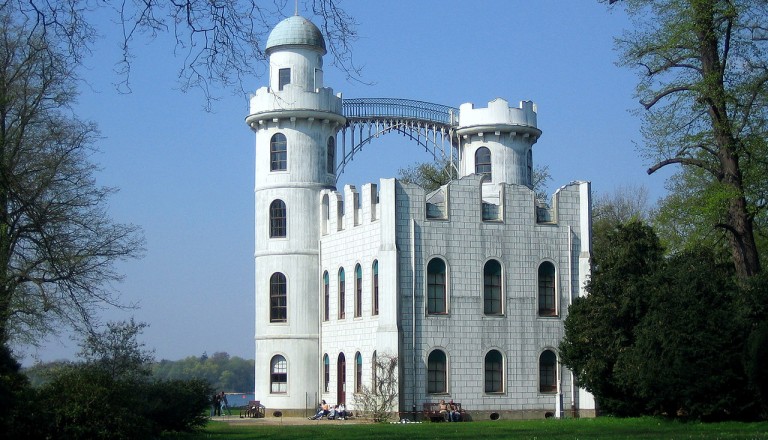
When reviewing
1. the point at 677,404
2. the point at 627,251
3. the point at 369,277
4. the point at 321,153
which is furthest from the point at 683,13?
the point at 321,153

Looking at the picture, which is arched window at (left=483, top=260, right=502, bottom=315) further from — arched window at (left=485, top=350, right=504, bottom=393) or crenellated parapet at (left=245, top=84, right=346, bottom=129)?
crenellated parapet at (left=245, top=84, right=346, bottom=129)

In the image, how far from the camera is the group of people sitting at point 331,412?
47.7 metres

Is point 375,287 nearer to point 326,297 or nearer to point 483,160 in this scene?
point 326,297

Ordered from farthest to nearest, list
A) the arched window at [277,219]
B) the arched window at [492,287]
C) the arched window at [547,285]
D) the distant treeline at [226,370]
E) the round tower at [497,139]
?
the distant treeline at [226,370] < the round tower at [497,139] < the arched window at [277,219] < the arched window at [547,285] < the arched window at [492,287]

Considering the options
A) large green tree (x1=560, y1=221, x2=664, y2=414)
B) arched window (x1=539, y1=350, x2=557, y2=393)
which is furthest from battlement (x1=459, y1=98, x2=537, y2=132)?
large green tree (x1=560, y1=221, x2=664, y2=414)

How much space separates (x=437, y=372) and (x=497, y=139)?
45.9ft

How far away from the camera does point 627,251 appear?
4031 cm

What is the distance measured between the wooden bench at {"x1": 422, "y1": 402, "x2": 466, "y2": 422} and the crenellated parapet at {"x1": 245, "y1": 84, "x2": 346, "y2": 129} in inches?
600

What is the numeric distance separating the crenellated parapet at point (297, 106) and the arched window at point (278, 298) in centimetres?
730

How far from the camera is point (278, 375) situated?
176 ft

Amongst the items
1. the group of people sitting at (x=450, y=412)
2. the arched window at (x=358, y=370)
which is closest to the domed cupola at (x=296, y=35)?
the arched window at (x=358, y=370)

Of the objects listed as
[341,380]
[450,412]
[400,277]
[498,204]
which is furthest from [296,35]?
[450,412]

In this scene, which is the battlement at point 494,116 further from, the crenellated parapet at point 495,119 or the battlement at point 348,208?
the battlement at point 348,208

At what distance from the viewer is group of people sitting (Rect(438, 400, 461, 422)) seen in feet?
148
